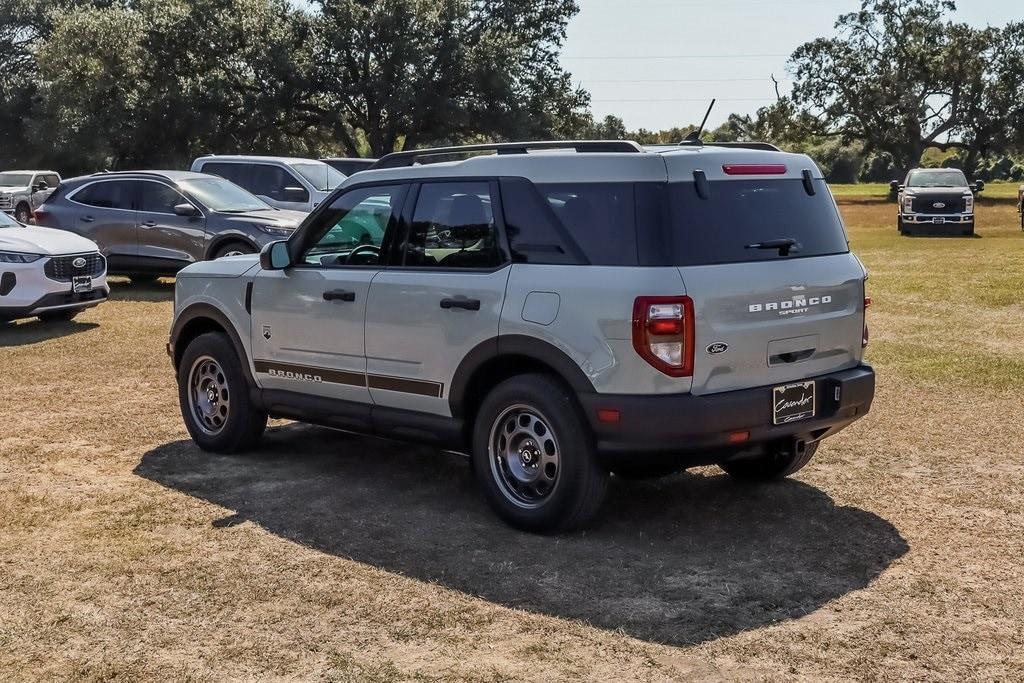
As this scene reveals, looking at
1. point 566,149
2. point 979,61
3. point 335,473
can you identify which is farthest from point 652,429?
point 979,61

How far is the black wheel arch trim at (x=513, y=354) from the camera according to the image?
5.56 meters

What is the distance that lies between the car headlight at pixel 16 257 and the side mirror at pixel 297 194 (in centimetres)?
574

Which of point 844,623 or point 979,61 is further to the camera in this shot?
point 979,61

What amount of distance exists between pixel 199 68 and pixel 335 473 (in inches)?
1466

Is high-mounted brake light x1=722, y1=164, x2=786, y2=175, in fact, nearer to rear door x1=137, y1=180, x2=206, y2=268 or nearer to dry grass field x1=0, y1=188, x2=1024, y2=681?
dry grass field x1=0, y1=188, x2=1024, y2=681

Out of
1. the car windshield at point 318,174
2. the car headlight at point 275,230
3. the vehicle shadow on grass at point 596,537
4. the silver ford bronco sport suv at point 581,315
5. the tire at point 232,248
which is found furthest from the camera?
the car windshield at point 318,174

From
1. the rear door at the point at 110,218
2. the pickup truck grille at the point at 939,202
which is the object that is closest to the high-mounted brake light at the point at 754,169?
the rear door at the point at 110,218

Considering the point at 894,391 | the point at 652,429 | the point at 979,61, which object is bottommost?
the point at 894,391

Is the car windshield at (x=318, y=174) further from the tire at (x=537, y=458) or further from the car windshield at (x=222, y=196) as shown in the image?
the tire at (x=537, y=458)

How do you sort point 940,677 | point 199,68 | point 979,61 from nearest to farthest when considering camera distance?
point 940,677 < point 199,68 < point 979,61

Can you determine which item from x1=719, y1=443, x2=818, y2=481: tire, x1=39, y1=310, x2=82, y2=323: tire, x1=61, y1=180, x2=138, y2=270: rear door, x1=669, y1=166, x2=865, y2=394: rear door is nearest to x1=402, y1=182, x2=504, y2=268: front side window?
x1=669, y1=166, x2=865, y2=394: rear door

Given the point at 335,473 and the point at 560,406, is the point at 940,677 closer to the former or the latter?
the point at 560,406

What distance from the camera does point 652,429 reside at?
5.39m

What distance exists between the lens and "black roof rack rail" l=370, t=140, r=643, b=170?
18.9 feet
